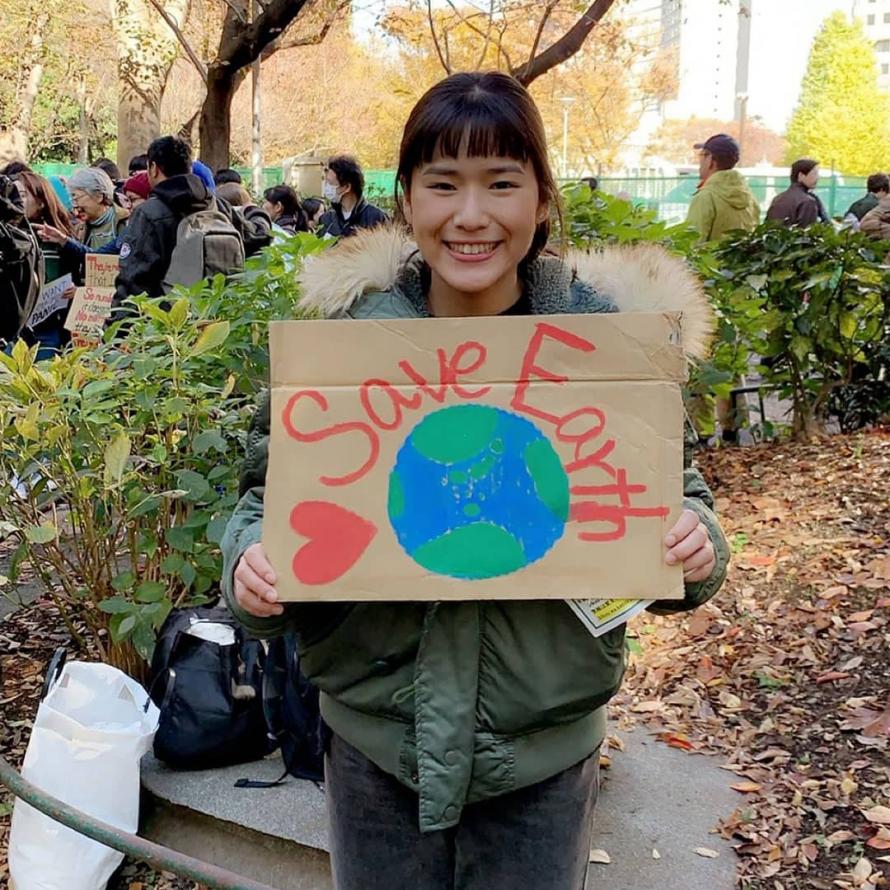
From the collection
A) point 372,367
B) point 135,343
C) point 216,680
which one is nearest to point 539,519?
point 372,367

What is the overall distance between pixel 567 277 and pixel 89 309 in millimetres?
4443

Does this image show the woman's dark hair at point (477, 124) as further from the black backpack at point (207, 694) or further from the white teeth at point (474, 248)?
the black backpack at point (207, 694)

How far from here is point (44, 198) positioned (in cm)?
664

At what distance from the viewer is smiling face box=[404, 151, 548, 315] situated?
1.42 meters

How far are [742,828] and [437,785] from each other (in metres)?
1.74

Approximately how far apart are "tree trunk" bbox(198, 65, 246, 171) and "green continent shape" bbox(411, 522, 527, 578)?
10.2 metres

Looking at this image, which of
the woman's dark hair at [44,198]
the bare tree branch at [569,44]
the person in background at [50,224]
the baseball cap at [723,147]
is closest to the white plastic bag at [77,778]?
the person in background at [50,224]

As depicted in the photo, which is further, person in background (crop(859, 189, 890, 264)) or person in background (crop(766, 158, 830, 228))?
person in background (crop(766, 158, 830, 228))

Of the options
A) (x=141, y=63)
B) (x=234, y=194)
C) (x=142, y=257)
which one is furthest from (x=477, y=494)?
(x=141, y=63)

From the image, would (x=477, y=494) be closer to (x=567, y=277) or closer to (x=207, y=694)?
(x=567, y=277)

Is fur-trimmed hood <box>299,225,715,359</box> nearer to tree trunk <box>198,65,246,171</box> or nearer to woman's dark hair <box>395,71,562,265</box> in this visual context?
woman's dark hair <box>395,71,562,265</box>

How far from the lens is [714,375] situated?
14.0ft

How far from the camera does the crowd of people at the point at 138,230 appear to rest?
438 centimetres

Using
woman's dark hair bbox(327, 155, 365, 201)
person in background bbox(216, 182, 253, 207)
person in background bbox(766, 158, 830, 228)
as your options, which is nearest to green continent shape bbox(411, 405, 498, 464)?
woman's dark hair bbox(327, 155, 365, 201)
